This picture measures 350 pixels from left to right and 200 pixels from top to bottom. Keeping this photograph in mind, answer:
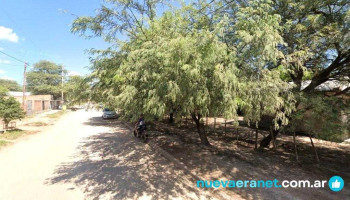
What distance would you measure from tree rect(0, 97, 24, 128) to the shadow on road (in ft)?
23.8

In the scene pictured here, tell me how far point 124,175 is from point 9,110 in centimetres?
1066

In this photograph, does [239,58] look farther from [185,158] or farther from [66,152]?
[66,152]

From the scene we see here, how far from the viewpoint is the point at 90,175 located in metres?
5.69


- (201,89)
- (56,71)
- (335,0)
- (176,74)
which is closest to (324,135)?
(335,0)

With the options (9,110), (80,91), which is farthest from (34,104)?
(9,110)

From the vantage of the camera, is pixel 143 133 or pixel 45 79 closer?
pixel 143 133

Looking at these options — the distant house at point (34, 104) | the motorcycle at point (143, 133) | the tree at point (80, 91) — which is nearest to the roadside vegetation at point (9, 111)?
the tree at point (80, 91)

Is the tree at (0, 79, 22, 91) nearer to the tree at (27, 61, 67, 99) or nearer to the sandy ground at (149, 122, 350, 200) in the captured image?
the tree at (27, 61, 67, 99)

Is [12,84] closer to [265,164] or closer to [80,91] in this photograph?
[80,91]

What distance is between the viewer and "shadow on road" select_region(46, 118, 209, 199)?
467 cm

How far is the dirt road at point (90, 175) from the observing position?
4.59m

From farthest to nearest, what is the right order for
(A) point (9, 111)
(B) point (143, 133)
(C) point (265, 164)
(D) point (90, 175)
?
1. (A) point (9, 111)
2. (B) point (143, 133)
3. (C) point (265, 164)
4. (D) point (90, 175)

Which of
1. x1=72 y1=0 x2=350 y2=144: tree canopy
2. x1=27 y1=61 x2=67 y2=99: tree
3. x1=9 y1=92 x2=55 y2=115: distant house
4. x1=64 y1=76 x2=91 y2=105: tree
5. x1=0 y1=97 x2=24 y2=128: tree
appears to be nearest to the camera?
x1=72 y1=0 x2=350 y2=144: tree canopy

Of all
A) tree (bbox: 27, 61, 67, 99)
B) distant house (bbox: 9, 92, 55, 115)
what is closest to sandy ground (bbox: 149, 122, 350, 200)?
distant house (bbox: 9, 92, 55, 115)
